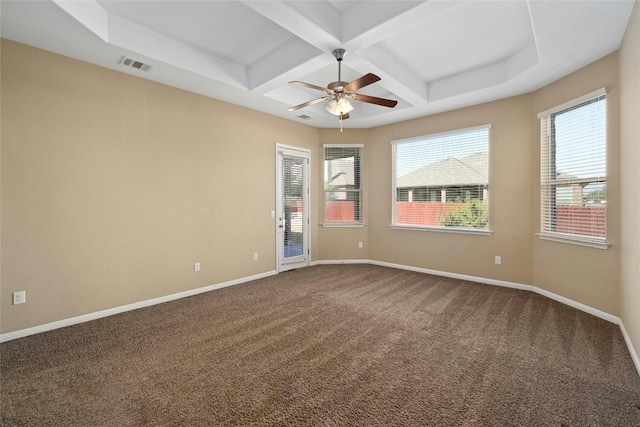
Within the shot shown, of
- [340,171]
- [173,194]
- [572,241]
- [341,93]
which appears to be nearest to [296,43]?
[341,93]

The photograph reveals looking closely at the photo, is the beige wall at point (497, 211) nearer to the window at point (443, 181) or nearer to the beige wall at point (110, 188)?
the window at point (443, 181)

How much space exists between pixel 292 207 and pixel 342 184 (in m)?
1.26

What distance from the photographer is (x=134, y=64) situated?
3.35 metres

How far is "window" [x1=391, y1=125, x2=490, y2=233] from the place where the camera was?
4.82m

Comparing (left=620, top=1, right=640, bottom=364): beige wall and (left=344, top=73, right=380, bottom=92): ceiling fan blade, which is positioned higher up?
(left=344, top=73, right=380, bottom=92): ceiling fan blade

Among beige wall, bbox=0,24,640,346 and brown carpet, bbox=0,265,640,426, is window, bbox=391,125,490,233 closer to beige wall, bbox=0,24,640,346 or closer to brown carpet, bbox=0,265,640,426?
beige wall, bbox=0,24,640,346

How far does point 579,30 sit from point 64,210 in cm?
546

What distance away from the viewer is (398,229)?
5812 millimetres

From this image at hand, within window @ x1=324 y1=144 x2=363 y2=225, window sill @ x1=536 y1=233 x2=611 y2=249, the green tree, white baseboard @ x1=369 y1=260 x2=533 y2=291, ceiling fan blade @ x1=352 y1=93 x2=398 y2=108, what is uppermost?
ceiling fan blade @ x1=352 y1=93 x2=398 y2=108

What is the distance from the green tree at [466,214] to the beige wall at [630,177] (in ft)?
6.07

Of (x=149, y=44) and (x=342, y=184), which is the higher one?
(x=149, y=44)

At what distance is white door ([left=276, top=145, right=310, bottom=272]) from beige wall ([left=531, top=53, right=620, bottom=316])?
3840mm

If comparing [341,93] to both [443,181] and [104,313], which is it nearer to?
[443,181]

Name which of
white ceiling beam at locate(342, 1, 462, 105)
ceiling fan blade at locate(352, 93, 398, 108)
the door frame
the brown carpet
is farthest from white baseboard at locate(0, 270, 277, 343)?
white ceiling beam at locate(342, 1, 462, 105)
